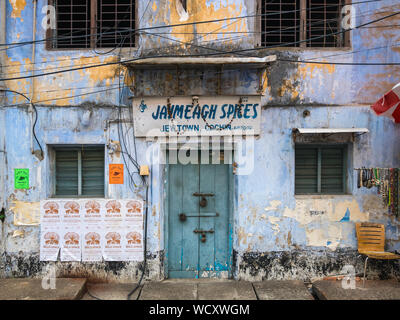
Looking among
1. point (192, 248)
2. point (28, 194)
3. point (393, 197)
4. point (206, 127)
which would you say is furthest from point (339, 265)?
point (28, 194)

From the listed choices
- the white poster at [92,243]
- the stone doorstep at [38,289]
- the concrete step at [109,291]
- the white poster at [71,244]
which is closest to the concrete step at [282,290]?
the concrete step at [109,291]

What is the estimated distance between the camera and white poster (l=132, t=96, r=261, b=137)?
587 centimetres

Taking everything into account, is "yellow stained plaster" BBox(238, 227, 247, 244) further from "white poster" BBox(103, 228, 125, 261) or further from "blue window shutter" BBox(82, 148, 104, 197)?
"blue window shutter" BBox(82, 148, 104, 197)

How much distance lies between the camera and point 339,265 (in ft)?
19.4

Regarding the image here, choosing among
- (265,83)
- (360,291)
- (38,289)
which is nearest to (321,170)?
(265,83)

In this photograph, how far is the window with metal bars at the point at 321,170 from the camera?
611cm

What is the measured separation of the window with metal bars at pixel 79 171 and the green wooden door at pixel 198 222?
1.35 meters

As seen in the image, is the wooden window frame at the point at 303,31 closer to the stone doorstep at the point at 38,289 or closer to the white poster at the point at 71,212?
the white poster at the point at 71,212

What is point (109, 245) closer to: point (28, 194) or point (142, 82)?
point (28, 194)

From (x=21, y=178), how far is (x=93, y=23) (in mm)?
3106

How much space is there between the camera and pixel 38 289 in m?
5.40

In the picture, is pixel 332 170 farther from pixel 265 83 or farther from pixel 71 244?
Result: pixel 71 244

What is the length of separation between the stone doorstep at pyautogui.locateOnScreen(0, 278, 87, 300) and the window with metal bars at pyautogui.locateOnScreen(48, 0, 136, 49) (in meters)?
4.20

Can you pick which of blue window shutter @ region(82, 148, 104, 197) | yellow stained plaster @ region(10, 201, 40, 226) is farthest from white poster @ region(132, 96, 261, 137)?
yellow stained plaster @ region(10, 201, 40, 226)
